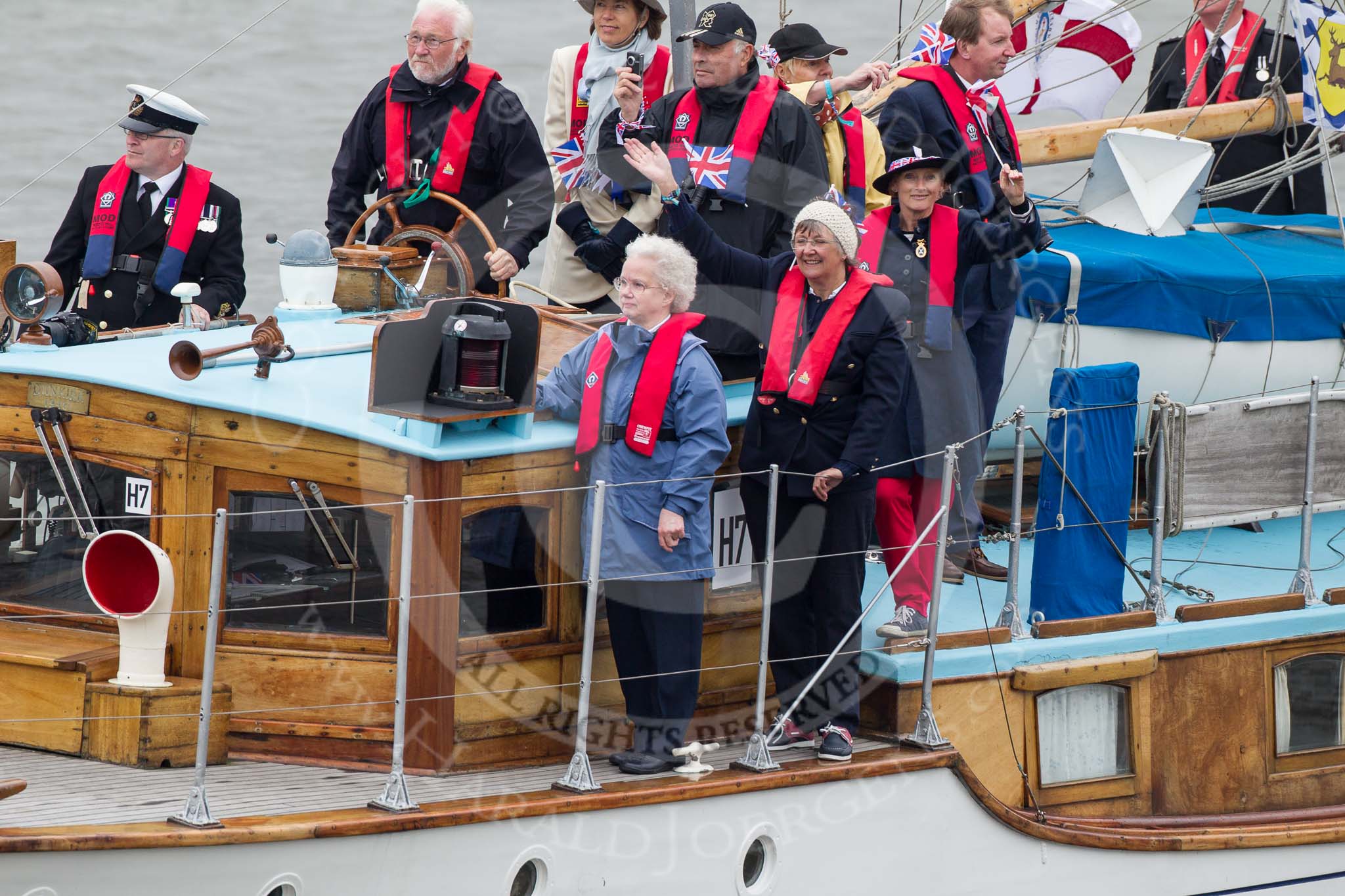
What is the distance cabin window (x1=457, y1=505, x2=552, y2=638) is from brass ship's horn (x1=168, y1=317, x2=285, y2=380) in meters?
0.81

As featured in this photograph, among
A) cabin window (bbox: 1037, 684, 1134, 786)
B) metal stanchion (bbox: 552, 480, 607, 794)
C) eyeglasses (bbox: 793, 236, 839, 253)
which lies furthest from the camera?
cabin window (bbox: 1037, 684, 1134, 786)

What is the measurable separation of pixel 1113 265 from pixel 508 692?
3763 mm

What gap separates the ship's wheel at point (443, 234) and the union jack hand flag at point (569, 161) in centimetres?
45

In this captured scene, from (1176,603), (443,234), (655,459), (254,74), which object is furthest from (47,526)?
(254,74)

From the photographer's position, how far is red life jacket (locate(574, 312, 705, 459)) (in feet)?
18.5

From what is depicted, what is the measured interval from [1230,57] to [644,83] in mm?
4388

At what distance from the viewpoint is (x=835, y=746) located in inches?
237

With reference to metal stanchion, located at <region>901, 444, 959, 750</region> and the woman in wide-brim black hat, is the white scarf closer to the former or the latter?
the woman in wide-brim black hat

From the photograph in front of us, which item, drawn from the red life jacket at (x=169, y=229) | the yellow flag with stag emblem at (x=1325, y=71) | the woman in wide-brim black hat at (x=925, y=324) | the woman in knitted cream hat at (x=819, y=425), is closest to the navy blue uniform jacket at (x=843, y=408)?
the woman in knitted cream hat at (x=819, y=425)

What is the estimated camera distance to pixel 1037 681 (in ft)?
21.7

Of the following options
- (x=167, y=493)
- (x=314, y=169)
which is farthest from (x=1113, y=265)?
(x=314, y=169)

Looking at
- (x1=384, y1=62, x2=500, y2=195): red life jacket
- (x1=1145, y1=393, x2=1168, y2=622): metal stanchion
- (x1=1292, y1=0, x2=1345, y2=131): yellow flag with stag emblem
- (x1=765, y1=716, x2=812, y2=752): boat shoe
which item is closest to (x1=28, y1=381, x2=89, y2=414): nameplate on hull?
(x1=384, y1=62, x2=500, y2=195): red life jacket

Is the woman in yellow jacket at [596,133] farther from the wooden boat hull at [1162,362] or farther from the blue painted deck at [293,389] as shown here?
the wooden boat hull at [1162,362]

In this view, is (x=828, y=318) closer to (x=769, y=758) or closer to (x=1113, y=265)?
(x=769, y=758)
